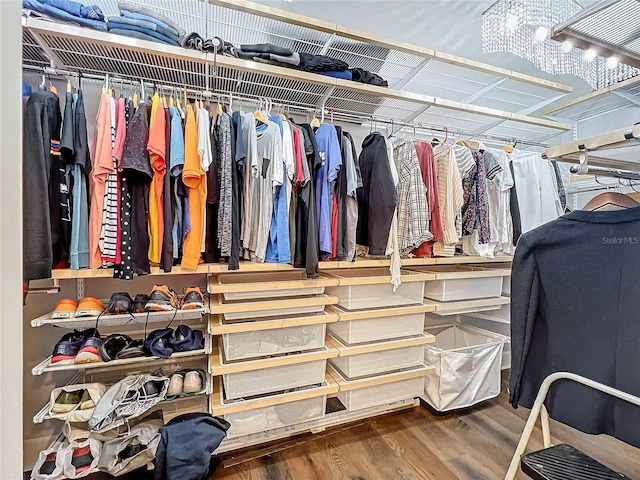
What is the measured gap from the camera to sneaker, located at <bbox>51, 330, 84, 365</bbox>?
1326 mm

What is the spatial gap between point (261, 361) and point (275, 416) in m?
0.35

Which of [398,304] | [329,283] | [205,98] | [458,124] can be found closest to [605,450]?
[398,304]

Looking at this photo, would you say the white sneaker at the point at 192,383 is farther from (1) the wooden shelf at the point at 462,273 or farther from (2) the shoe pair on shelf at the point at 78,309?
(1) the wooden shelf at the point at 462,273

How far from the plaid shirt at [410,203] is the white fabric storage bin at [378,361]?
0.61 meters

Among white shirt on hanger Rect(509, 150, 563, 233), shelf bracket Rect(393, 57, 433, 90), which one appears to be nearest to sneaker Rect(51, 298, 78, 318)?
shelf bracket Rect(393, 57, 433, 90)

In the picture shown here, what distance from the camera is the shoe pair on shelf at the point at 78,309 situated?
1321 mm

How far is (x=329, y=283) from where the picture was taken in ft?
5.58

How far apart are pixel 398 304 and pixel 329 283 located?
1.65 feet

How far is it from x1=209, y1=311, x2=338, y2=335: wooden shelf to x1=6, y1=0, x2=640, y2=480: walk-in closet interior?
2cm

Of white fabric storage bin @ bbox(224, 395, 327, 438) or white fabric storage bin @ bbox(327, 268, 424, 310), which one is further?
white fabric storage bin @ bbox(327, 268, 424, 310)

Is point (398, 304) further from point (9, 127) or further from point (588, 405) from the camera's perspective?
point (9, 127)

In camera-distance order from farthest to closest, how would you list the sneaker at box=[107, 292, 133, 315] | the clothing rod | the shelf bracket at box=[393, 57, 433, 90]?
the shelf bracket at box=[393, 57, 433, 90], the sneaker at box=[107, 292, 133, 315], the clothing rod

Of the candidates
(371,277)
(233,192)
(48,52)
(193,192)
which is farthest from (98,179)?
(371,277)

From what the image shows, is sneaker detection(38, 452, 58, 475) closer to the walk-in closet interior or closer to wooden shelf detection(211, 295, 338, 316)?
the walk-in closet interior
